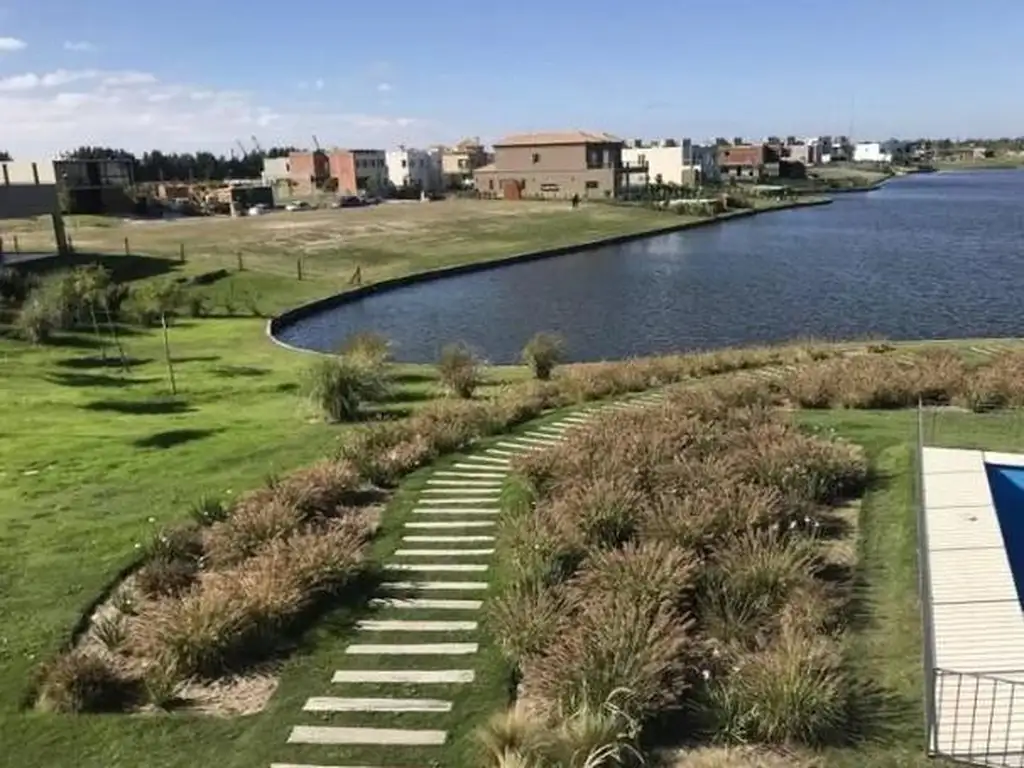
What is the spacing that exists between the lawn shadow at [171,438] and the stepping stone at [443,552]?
23.3ft

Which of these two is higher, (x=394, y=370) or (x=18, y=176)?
(x=18, y=176)

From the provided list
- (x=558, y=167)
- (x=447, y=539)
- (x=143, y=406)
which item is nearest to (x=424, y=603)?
(x=447, y=539)

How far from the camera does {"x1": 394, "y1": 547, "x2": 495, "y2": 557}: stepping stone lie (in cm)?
1145

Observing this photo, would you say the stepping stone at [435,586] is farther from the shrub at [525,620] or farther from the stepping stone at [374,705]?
the stepping stone at [374,705]

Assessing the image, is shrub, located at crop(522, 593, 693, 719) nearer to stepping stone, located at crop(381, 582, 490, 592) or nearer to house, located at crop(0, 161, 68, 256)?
stepping stone, located at crop(381, 582, 490, 592)

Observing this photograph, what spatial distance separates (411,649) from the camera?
923cm

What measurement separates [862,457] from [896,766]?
735cm

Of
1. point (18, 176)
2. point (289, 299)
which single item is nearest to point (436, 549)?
point (289, 299)

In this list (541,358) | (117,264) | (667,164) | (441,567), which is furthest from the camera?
(667,164)

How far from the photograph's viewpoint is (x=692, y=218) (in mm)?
96125

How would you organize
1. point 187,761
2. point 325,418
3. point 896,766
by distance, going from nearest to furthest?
point 896,766 < point 187,761 < point 325,418

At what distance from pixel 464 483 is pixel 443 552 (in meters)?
2.74

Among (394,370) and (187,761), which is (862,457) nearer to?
(187,761)

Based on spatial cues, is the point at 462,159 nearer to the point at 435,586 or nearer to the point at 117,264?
the point at 117,264
